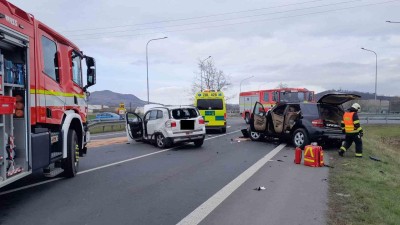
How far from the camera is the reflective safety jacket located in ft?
40.0

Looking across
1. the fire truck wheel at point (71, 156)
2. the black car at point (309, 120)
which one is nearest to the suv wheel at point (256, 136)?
the black car at point (309, 120)

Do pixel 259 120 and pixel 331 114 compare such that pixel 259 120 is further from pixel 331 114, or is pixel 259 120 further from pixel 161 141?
pixel 161 141

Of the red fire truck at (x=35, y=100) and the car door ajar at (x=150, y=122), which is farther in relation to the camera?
the car door ajar at (x=150, y=122)

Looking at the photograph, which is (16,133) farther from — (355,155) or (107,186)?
(355,155)

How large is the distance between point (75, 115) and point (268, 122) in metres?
9.96

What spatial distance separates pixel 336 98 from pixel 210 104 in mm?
9909

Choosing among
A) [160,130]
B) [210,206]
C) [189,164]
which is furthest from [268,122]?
[210,206]

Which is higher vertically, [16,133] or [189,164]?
[16,133]

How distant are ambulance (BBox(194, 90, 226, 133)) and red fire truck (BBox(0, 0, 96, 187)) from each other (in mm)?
14174

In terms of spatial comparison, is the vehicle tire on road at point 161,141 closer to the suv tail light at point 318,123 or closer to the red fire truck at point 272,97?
the suv tail light at point 318,123

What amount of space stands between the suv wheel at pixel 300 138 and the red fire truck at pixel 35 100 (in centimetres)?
821

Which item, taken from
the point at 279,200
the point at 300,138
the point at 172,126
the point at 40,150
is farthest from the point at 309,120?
the point at 40,150

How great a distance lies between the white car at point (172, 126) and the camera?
14.9 m

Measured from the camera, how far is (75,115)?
8641 mm
